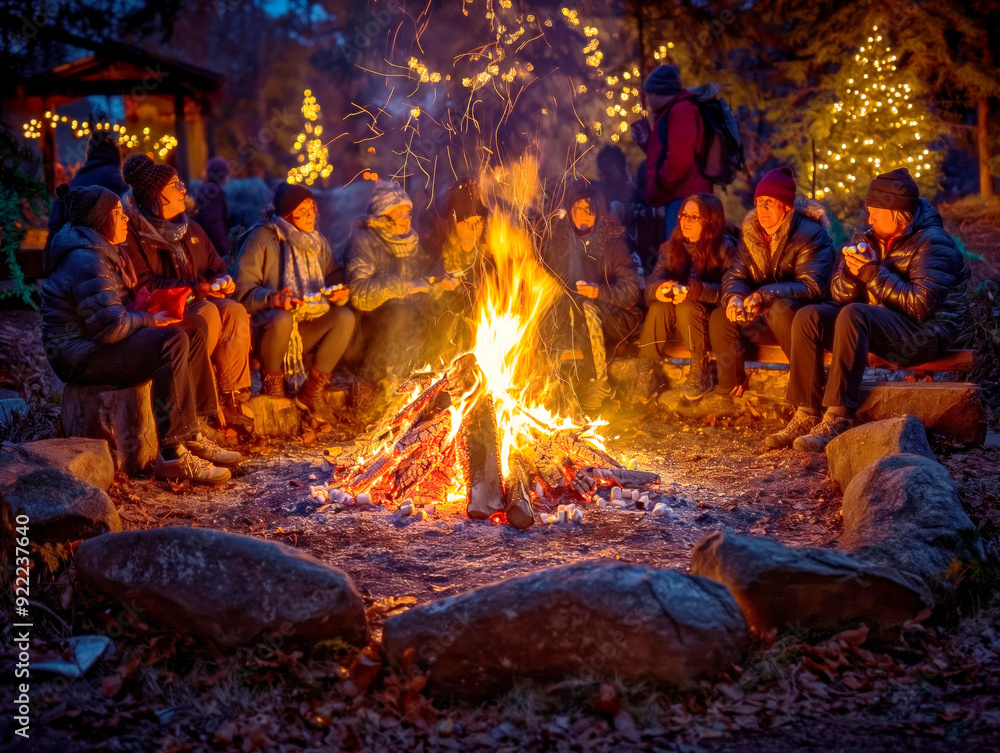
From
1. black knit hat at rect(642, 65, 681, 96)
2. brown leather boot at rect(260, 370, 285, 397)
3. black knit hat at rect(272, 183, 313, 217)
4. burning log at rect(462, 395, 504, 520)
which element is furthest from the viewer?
black knit hat at rect(642, 65, 681, 96)

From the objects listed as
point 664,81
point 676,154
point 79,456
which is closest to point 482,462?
point 79,456

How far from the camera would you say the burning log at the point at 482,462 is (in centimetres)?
558

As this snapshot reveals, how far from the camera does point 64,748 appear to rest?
10.8 ft

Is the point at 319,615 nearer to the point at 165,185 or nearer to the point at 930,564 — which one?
the point at 930,564

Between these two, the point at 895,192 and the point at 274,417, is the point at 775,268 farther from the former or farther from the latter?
the point at 274,417

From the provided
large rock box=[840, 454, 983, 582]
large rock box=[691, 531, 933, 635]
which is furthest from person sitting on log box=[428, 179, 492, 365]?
large rock box=[691, 531, 933, 635]

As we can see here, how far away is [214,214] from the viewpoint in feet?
34.6

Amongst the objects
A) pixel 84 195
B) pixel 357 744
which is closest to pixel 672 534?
pixel 357 744

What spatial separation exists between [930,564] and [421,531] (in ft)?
8.85

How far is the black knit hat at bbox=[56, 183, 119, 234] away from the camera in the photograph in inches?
236

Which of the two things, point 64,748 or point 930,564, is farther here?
point 930,564

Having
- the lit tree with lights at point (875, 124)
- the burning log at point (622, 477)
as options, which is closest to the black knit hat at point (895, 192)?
the burning log at point (622, 477)

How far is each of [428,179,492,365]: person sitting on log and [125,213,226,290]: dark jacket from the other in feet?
6.17

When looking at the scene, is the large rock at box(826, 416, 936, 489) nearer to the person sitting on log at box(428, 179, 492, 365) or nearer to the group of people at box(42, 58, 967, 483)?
the group of people at box(42, 58, 967, 483)
